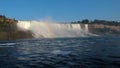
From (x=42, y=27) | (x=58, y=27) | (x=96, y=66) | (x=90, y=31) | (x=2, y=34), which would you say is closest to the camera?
(x=96, y=66)

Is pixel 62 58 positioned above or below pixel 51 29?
above

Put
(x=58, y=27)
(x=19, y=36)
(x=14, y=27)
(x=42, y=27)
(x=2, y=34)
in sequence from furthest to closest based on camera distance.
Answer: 1. (x=58, y=27)
2. (x=42, y=27)
3. (x=14, y=27)
4. (x=19, y=36)
5. (x=2, y=34)

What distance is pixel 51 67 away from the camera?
19.4 m

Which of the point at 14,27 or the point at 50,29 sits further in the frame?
the point at 50,29

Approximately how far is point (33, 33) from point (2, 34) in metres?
25.0

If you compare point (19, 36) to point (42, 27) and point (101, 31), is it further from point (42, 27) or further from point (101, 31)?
point (101, 31)

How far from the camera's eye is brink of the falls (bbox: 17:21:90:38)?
421 ft

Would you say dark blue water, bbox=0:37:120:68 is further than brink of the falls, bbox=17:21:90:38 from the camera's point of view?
No

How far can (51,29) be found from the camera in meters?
146

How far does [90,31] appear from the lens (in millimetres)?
171250

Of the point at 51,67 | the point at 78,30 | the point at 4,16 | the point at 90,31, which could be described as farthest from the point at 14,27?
the point at 51,67

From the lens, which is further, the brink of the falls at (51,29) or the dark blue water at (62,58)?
the brink of the falls at (51,29)

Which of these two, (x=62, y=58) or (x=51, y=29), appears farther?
(x=51, y=29)

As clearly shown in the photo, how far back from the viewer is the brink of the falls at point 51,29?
128 meters
